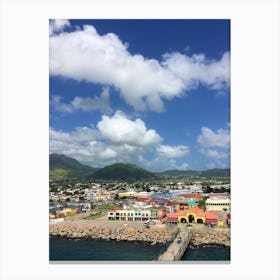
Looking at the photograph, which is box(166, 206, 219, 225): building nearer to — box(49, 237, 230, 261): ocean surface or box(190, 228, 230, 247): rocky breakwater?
box(190, 228, 230, 247): rocky breakwater

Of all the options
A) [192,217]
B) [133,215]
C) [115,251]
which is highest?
[192,217]

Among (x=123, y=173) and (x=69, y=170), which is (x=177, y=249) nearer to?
(x=123, y=173)

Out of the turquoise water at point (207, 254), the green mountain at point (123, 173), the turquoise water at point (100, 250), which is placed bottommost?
the green mountain at point (123, 173)

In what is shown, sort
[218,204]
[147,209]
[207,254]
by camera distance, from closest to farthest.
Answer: [207,254]
[147,209]
[218,204]

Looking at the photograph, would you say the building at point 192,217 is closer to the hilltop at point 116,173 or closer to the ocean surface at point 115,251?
the ocean surface at point 115,251

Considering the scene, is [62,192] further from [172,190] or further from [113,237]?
[113,237]

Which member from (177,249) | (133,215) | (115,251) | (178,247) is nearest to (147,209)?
(133,215)

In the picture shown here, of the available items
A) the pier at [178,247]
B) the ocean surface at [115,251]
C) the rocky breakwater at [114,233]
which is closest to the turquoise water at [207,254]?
the ocean surface at [115,251]

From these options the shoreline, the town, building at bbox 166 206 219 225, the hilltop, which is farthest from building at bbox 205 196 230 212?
the hilltop
